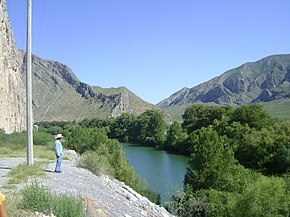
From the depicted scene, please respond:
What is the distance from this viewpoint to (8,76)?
6606 centimetres

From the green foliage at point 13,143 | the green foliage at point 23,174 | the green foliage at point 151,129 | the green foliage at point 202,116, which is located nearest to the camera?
the green foliage at point 23,174

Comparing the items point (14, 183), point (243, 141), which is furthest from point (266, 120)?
point (14, 183)

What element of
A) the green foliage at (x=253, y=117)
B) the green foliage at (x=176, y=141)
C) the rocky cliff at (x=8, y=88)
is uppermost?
the rocky cliff at (x=8, y=88)

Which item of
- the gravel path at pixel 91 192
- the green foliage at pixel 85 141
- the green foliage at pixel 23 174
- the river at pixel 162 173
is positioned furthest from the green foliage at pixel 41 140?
the green foliage at pixel 23 174

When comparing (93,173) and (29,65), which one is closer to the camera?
(29,65)

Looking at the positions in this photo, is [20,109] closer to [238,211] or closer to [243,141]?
[243,141]

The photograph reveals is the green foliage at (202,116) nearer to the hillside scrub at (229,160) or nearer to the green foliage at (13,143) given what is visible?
the hillside scrub at (229,160)

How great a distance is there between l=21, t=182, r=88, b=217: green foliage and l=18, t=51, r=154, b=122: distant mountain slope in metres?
150

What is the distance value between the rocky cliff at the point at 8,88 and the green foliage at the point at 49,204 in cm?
4963

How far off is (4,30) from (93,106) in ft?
365

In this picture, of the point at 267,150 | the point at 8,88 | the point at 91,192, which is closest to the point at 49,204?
the point at 91,192

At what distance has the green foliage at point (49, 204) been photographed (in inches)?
324

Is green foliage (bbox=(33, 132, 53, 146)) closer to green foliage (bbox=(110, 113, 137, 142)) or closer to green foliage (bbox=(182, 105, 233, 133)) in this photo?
green foliage (bbox=(182, 105, 233, 133))

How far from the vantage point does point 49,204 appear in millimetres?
8477
